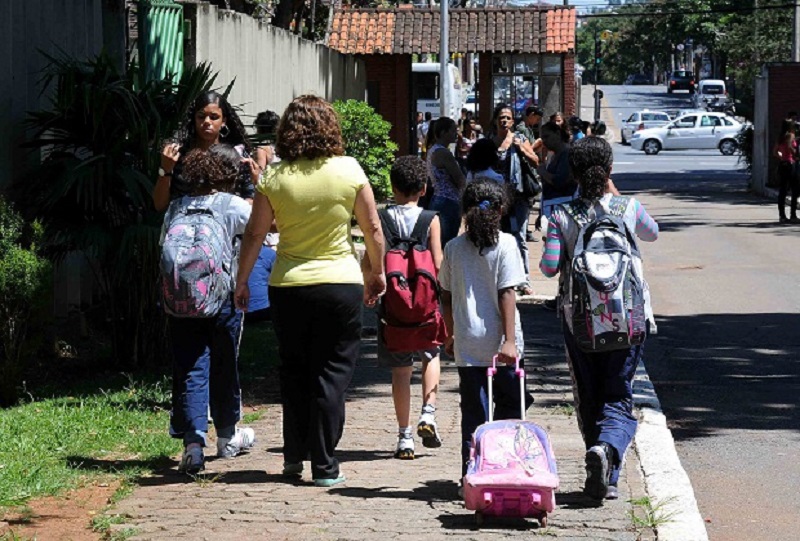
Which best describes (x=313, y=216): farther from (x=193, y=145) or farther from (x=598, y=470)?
(x=598, y=470)

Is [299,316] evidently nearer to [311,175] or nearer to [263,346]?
[311,175]

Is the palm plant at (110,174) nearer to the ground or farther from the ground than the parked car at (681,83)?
nearer to the ground

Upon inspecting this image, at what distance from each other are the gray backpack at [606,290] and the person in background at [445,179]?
Result: 667 cm

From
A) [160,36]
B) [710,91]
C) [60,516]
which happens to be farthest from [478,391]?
[710,91]

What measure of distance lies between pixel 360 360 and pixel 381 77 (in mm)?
26512

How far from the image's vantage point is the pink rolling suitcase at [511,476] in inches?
246

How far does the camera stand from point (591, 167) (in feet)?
23.1

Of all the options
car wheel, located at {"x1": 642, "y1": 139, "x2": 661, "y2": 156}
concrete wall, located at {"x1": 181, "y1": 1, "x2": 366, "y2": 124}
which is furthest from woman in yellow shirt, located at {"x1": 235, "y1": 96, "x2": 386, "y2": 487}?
car wheel, located at {"x1": 642, "y1": 139, "x2": 661, "y2": 156}

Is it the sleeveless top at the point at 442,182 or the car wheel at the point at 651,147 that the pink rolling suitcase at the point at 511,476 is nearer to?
the sleeveless top at the point at 442,182

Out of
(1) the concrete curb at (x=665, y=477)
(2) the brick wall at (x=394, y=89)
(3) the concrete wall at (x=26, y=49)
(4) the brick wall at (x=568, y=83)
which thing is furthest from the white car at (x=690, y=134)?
(1) the concrete curb at (x=665, y=477)

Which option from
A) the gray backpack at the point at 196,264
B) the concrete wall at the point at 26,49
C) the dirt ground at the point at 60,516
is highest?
the concrete wall at the point at 26,49

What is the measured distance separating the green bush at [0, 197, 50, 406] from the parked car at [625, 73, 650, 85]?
131m

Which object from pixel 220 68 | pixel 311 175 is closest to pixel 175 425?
pixel 311 175

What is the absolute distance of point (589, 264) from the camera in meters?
6.76
